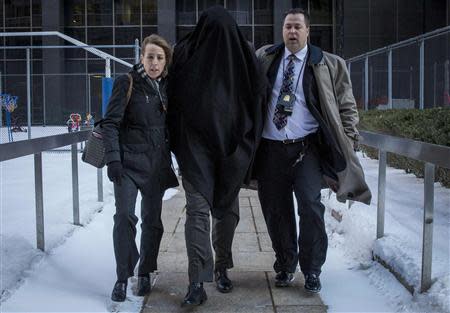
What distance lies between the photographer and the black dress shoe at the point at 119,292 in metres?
3.97

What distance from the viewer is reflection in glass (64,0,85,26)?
30422 mm

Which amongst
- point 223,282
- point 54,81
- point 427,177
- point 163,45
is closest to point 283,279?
point 223,282

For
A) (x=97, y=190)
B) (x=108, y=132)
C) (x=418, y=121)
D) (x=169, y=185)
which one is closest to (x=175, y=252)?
(x=169, y=185)

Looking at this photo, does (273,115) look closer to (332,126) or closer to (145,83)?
(332,126)

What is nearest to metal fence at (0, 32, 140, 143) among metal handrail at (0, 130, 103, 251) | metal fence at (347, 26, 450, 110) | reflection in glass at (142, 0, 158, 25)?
reflection in glass at (142, 0, 158, 25)

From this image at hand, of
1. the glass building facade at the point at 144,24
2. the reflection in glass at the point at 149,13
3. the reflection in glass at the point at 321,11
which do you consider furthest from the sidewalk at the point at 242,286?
the reflection in glass at the point at 149,13

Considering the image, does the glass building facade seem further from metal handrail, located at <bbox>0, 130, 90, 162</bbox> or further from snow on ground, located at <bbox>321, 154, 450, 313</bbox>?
snow on ground, located at <bbox>321, 154, 450, 313</bbox>

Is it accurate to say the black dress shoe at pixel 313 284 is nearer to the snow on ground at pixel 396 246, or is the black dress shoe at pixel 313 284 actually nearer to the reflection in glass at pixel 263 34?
the snow on ground at pixel 396 246

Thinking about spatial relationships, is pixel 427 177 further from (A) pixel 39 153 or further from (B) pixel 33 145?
(A) pixel 39 153

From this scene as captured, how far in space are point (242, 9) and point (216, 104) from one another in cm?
2703

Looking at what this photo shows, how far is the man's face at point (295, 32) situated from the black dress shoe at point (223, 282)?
1.63 m

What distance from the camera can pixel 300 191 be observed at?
13.4ft

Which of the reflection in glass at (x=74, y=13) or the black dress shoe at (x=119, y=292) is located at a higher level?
the reflection in glass at (x=74, y=13)

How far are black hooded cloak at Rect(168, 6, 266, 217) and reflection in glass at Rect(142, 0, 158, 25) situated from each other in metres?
27.0
